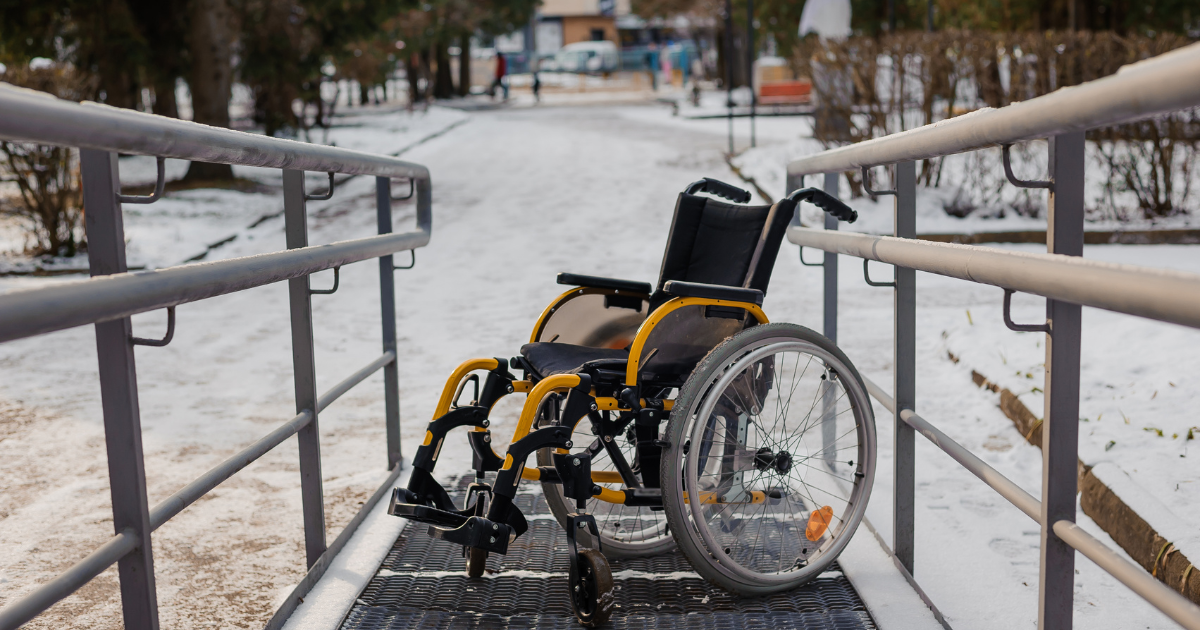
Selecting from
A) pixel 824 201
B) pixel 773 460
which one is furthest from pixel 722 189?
pixel 773 460

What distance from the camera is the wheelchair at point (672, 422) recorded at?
2.55 m

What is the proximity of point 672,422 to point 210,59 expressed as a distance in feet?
38.7

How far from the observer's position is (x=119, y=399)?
1830 millimetres

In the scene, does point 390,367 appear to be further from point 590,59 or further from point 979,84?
point 590,59

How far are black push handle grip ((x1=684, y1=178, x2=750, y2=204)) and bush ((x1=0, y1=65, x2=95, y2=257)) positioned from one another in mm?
6633

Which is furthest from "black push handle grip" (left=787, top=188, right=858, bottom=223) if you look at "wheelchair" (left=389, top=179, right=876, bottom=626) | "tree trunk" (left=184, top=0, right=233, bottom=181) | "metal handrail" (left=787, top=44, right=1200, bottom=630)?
"tree trunk" (left=184, top=0, right=233, bottom=181)

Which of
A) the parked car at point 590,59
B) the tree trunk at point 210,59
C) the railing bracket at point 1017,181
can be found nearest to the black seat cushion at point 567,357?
the railing bracket at point 1017,181

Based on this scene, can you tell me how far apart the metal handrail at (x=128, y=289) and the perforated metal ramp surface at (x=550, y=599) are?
266 millimetres

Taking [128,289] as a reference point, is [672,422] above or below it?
below

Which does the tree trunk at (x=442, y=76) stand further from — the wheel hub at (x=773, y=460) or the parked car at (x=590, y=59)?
the wheel hub at (x=773, y=460)

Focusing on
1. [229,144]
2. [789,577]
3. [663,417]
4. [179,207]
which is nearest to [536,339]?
[663,417]

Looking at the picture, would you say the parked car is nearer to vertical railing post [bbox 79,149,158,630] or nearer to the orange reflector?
the orange reflector

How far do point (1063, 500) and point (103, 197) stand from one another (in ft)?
5.63

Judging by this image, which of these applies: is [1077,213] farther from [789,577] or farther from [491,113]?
[491,113]
